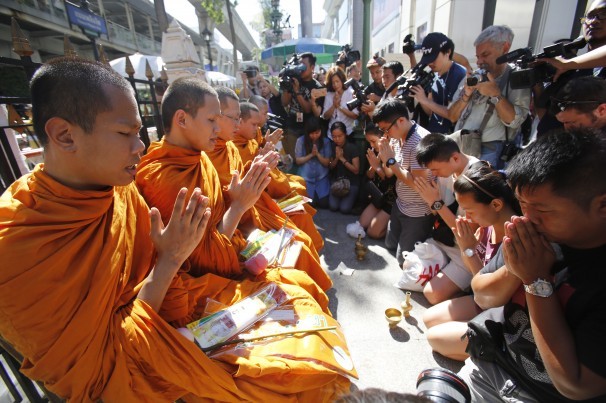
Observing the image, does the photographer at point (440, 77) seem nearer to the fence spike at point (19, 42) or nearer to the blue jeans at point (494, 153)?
the blue jeans at point (494, 153)

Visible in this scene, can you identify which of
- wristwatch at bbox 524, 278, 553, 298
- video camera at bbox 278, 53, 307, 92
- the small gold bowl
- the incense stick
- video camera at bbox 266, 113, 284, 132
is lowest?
the small gold bowl

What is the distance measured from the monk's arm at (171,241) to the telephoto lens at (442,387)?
3.70 ft

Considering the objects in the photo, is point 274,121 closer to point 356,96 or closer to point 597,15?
point 356,96

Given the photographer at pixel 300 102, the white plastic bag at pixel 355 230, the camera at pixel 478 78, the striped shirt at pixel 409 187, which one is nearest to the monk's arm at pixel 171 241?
the striped shirt at pixel 409 187

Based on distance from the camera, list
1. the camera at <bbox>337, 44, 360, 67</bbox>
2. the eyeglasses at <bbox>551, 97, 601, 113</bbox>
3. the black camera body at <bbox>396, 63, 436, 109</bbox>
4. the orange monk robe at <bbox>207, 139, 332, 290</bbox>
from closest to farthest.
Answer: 1. the eyeglasses at <bbox>551, 97, 601, 113</bbox>
2. the orange monk robe at <bbox>207, 139, 332, 290</bbox>
3. the black camera body at <bbox>396, 63, 436, 109</bbox>
4. the camera at <bbox>337, 44, 360, 67</bbox>

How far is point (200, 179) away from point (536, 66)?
2.85 meters

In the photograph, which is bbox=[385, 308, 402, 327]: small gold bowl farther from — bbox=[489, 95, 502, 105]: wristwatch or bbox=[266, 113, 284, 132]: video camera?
bbox=[266, 113, 284, 132]: video camera

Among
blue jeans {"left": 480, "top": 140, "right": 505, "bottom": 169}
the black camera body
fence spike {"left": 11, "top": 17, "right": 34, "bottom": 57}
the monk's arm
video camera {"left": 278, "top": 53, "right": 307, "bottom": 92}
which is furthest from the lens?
video camera {"left": 278, "top": 53, "right": 307, "bottom": 92}

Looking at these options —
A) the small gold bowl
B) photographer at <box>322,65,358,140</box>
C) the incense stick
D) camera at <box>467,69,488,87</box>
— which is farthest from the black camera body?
the incense stick

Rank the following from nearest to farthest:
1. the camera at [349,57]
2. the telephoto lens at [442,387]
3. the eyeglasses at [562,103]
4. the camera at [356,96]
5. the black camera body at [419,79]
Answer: the telephoto lens at [442,387] → the eyeglasses at [562,103] → the black camera body at [419,79] → the camera at [356,96] → the camera at [349,57]

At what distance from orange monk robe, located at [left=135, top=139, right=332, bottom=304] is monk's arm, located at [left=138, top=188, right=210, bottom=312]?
468 mm

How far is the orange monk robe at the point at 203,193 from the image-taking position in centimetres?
185

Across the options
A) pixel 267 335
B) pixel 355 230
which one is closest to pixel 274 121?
pixel 355 230

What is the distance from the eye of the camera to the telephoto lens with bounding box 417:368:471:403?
1.03 m
